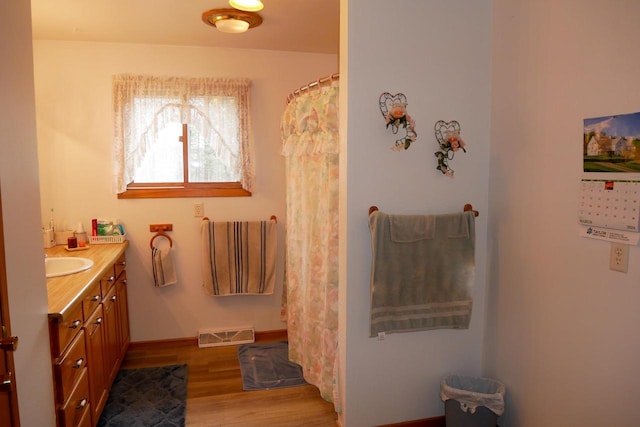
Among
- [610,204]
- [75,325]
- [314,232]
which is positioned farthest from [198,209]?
[610,204]

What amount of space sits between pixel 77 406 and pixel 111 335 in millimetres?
826

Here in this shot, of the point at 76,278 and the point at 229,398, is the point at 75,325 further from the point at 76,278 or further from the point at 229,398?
the point at 229,398

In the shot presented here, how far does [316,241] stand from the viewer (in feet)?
8.83

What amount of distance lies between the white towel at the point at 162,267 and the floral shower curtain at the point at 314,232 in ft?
3.72

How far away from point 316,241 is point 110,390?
1.72 metres

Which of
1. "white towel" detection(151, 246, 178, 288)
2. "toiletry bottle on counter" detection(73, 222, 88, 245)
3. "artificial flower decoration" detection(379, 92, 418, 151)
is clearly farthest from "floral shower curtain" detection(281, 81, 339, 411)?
"toiletry bottle on counter" detection(73, 222, 88, 245)

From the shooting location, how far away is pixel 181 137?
3607mm

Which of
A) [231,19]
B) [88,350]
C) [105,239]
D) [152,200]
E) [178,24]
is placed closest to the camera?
[88,350]

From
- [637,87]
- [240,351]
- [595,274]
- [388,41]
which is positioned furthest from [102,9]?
[595,274]

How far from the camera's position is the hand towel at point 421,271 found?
2244 millimetres

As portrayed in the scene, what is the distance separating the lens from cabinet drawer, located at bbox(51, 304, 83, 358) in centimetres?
188

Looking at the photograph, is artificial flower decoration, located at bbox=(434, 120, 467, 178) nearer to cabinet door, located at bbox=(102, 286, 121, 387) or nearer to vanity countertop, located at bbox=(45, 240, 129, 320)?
vanity countertop, located at bbox=(45, 240, 129, 320)

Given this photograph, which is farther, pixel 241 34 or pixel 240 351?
pixel 240 351

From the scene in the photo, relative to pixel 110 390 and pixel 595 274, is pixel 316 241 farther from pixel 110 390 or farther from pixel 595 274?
pixel 110 390
